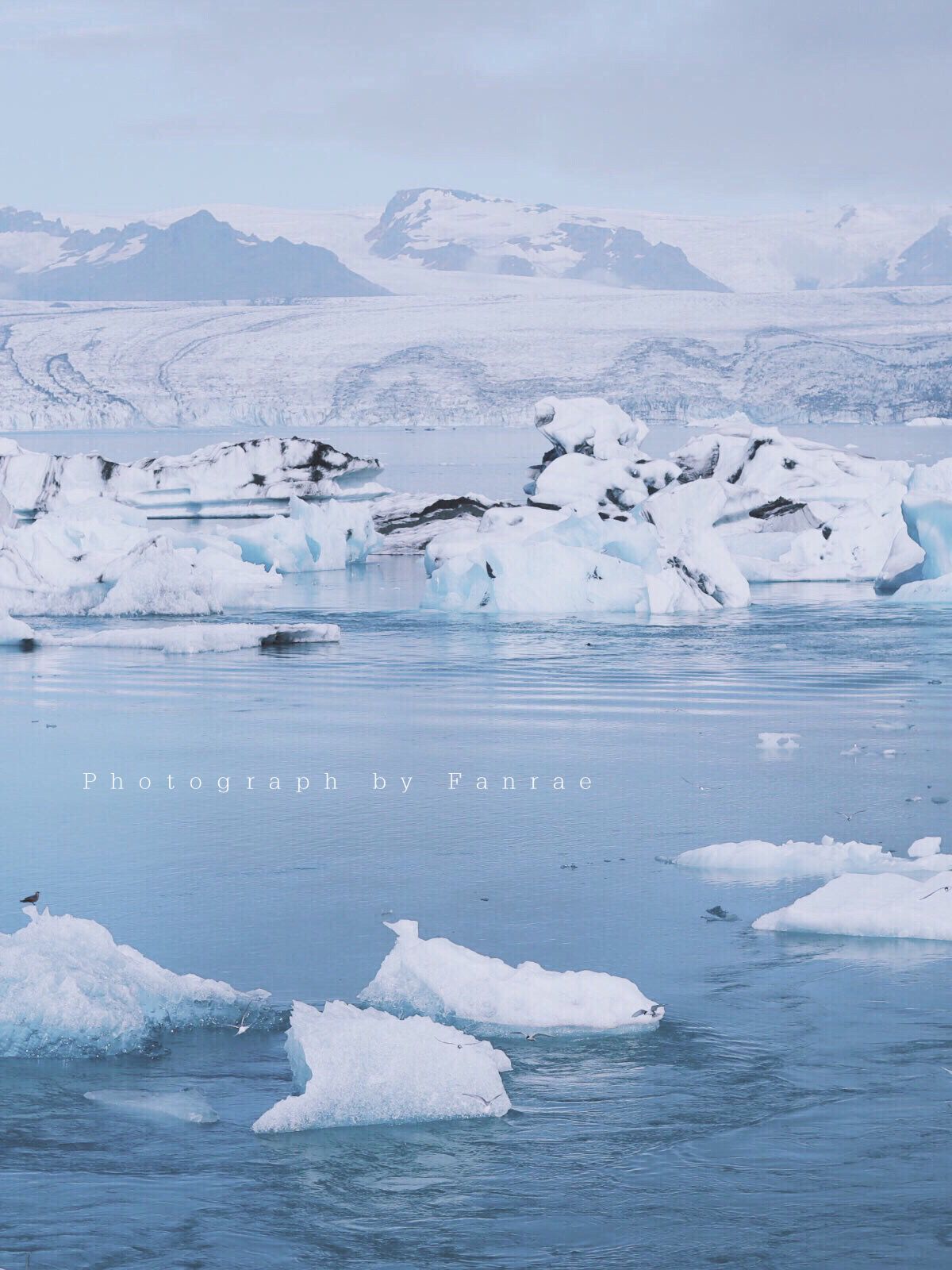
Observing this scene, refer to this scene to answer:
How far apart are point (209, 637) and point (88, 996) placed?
7.22 metres

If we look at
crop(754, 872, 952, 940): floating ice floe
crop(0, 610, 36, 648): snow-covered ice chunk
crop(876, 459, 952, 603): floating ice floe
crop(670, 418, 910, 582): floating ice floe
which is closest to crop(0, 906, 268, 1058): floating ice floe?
crop(754, 872, 952, 940): floating ice floe

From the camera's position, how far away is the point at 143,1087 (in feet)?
10.4

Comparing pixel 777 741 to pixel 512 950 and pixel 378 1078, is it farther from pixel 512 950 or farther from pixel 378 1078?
pixel 378 1078

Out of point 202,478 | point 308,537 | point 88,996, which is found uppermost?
point 202,478

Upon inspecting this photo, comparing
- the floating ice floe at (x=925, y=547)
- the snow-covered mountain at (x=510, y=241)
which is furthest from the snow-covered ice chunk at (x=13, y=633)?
the snow-covered mountain at (x=510, y=241)

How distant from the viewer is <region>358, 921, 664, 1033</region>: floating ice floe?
3.47m

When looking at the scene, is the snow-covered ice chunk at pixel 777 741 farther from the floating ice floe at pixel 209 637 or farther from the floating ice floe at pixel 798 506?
the floating ice floe at pixel 798 506

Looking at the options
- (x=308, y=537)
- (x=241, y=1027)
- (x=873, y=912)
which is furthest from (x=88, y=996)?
(x=308, y=537)

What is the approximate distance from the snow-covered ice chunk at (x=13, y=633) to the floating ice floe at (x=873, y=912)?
7.42 meters

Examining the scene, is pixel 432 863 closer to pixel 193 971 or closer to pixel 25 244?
pixel 193 971

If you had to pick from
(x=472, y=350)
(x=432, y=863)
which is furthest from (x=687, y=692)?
(x=472, y=350)

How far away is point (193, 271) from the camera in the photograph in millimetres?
144250

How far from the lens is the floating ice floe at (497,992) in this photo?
347 cm

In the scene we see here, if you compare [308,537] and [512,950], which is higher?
[308,537]
